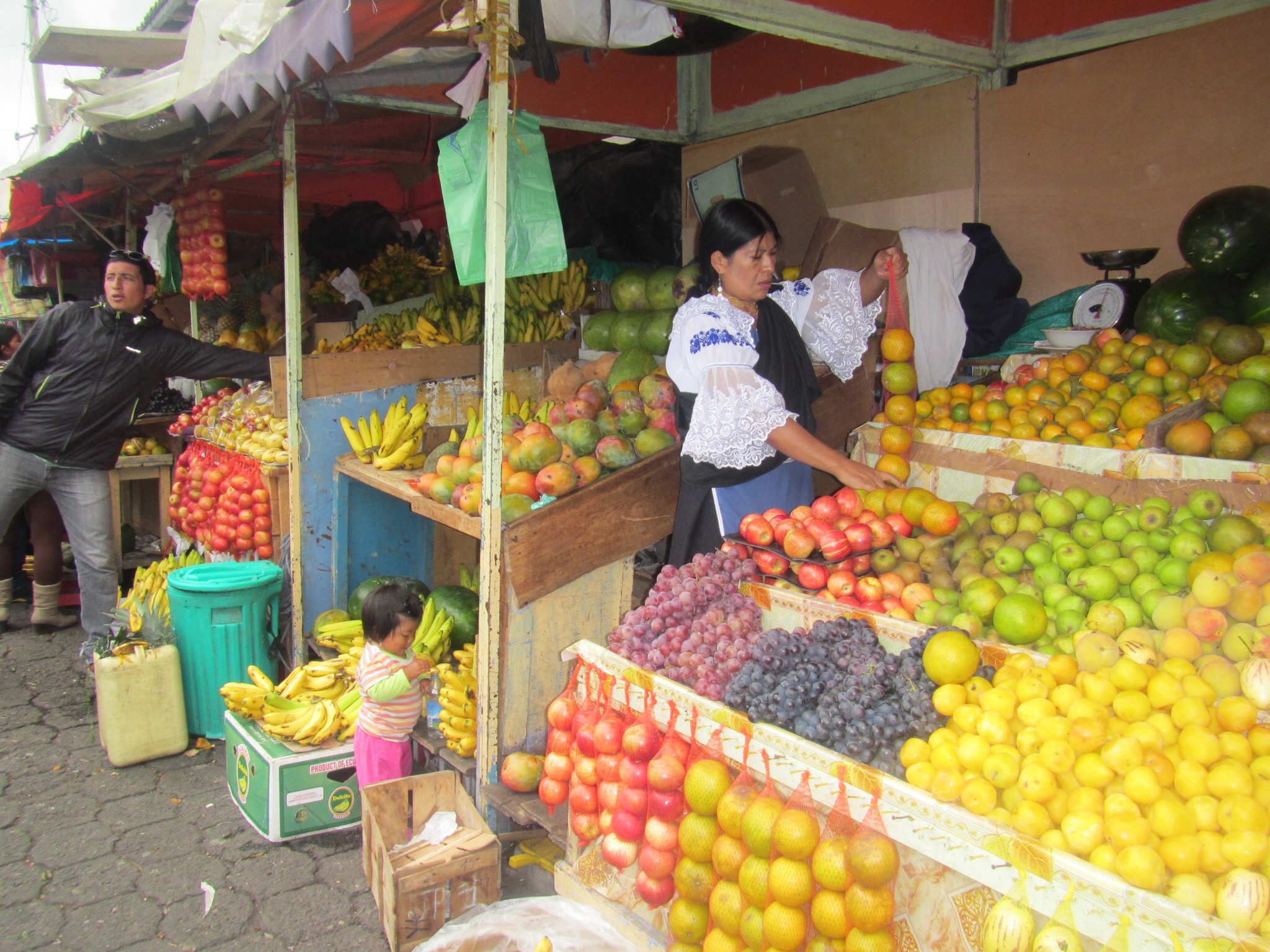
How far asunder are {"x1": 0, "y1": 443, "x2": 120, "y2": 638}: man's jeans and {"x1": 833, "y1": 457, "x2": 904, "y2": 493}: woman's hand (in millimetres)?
4318

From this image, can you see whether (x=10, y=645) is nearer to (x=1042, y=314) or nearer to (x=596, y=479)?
(x=596, y=479)

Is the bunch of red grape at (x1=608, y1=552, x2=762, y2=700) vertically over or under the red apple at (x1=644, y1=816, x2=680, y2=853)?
over

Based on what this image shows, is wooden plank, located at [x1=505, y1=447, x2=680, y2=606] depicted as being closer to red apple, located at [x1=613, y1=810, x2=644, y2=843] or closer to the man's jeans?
red apple, located at [x1=613, y1=810, x2=644, y2=843]

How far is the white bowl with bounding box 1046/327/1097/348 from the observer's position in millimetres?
3246

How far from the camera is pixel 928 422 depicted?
Result: 3.13m

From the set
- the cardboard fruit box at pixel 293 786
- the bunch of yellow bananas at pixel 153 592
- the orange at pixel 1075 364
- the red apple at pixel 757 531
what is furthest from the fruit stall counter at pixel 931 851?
the bunch of yellow bananas at pixel 153 592

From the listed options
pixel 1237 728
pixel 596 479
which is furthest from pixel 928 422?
pixel 1237 728

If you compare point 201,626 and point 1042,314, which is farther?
point 201,626

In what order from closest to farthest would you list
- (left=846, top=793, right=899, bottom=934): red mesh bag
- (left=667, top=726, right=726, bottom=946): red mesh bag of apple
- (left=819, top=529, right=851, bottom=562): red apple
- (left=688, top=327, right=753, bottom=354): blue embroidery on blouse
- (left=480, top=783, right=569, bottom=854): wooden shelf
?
(left=846, top=793, right=899, bottom=934): red mesh bag
(left=667, top=726, right=726, bottom=946): red mesh bag of apple
(left=819, top=529, right=851, bottom=562): red apple
(left=480, top=783, right=569, bottom=854): wooden shelf
(left=688, top=327, right=753, bottom=354): blue embroidery on blouse

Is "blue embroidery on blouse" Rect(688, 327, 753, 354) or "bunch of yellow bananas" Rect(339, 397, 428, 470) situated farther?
"bunch of yellow bananas" Rect(339, 397, 428, 470)

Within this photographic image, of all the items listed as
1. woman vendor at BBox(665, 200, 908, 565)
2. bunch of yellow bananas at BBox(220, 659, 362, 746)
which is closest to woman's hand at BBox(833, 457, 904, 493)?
woman vendor at BBox(665, 200, 908, 565)

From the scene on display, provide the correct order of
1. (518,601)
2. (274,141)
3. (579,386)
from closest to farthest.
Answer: (518,601) → (579,386) → (274,141)

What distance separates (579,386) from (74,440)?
3012 millimetres

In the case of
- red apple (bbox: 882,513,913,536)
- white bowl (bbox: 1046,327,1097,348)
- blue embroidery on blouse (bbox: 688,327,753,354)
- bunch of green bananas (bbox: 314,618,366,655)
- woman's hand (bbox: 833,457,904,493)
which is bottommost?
bunch of green bananas (bbox: 314,618,366,655)
